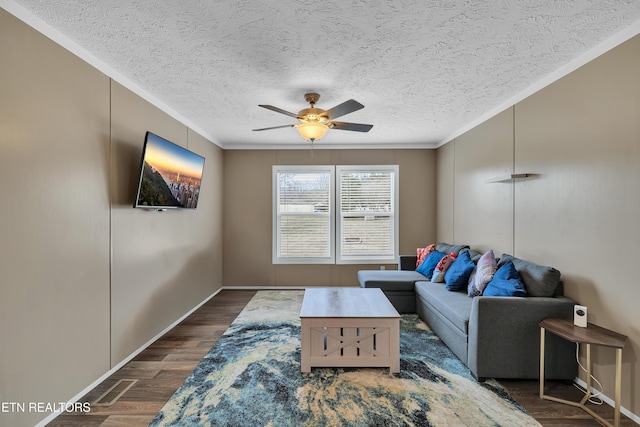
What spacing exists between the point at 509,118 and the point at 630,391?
2.53 meters

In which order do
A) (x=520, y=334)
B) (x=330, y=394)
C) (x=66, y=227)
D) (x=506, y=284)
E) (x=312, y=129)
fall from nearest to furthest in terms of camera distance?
1. (x=66, y=227)
2. (x=330, y=394)
3. (x=520, y=334)
4. (x=506, y=284)
5. (x=312, y=129)

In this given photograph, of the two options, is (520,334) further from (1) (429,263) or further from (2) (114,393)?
(2) (114,393)

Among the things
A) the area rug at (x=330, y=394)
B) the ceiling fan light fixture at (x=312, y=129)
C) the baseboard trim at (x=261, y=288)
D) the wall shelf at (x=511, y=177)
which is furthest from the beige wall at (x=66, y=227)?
the wall shelf at (x=511, y=177)

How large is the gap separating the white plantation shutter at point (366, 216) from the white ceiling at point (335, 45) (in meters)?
2.01

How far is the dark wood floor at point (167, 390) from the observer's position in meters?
1.96

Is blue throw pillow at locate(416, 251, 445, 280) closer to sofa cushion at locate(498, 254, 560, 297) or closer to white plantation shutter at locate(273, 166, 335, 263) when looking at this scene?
sofa cushion at locate(498, 254, 560, 297)

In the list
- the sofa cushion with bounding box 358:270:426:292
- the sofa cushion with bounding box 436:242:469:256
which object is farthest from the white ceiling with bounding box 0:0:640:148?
the sofa cushion with bounding box 358:270:426:292

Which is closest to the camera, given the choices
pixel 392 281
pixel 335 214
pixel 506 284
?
pixel 506 284

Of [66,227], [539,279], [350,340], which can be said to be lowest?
[350,340]

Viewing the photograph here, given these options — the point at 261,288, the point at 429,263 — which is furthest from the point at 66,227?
the point at 429,263

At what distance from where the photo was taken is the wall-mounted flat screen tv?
2.70 meters

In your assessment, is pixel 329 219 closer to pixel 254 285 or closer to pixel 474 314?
pixel 254 285

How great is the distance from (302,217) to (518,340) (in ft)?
12.0

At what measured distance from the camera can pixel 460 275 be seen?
11.0 feet
